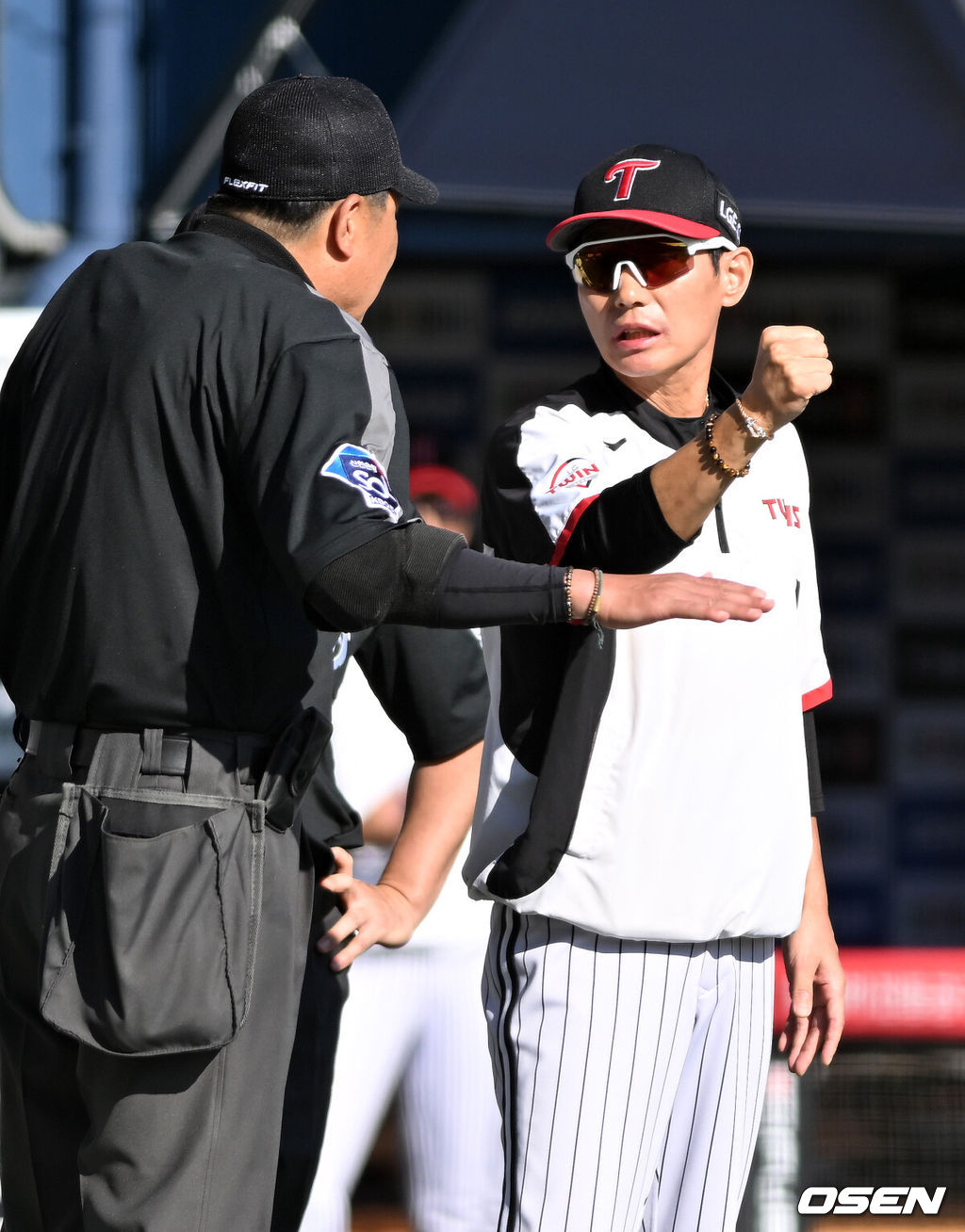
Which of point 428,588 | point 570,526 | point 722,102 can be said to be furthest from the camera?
point 722,102

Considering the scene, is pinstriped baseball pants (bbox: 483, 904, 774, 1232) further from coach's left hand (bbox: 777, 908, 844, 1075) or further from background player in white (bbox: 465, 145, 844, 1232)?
coach's left hand (bbox: 777, 908, 844, 1075)

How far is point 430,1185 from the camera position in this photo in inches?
118

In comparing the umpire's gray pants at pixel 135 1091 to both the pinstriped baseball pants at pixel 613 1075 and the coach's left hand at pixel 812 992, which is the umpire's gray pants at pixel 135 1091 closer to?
the pinstriped baseball pants at pixel 613 1075

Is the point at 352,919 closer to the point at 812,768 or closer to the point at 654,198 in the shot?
the point at 812,768

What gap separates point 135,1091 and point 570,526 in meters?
0.76

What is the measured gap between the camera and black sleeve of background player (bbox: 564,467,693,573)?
1.75 metres

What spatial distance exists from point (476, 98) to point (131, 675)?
2781 millimetres

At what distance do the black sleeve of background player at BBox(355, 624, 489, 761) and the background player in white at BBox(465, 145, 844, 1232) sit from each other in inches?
8.4

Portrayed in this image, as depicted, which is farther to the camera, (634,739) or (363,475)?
(634,739)

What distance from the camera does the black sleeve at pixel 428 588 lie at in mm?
1594

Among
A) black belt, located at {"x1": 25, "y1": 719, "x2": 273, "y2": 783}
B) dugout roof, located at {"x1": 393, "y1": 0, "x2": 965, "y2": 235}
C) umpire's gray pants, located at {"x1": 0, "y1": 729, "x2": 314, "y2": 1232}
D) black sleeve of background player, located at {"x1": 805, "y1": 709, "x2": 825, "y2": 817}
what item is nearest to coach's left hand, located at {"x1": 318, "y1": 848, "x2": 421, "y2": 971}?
umpire's gray pants, located at {"x1": 0, "y1": 729, "x2": 314, "y2": 1232}

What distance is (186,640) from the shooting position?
1.70 metres

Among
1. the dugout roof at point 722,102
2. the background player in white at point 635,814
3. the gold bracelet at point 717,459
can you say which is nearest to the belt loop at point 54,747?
the background player in white at point 635,814

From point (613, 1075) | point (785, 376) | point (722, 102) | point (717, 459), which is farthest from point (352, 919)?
point (722, 102)
